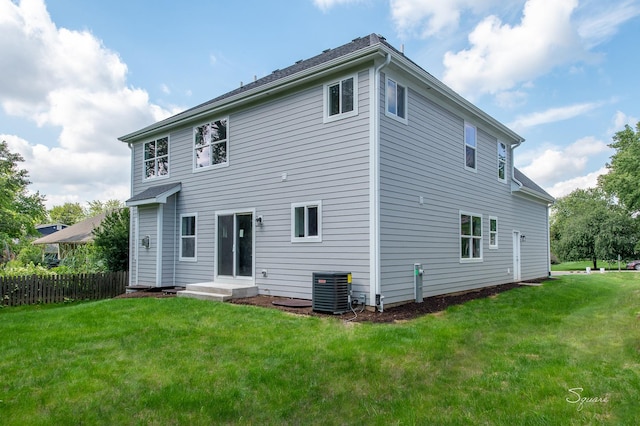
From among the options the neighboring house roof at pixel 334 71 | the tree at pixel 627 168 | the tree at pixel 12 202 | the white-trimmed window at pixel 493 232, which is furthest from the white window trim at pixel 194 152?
the tree at pixel 627 168

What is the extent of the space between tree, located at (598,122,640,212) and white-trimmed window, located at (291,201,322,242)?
900 inches

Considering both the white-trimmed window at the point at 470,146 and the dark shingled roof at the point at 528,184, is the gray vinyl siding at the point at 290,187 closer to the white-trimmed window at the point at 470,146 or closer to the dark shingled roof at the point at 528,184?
the white-trimmed window at the point at 470,146

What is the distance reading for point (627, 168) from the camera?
24.0 metres

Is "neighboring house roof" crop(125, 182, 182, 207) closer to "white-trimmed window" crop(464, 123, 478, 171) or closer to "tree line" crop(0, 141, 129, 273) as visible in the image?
"tree line" crop(0, 141, 129, 273)

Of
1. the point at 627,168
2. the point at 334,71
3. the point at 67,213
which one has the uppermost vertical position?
the point at 627,168

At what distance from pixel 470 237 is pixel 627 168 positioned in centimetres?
1924

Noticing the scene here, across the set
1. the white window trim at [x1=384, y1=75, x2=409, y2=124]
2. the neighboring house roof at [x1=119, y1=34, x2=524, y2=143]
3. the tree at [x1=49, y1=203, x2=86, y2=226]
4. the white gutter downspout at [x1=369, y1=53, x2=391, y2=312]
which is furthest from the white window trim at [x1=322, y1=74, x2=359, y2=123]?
the tree at [x1=49, y1=203, x2=86, y2=226]

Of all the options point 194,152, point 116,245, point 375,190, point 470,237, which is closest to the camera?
point 375,190

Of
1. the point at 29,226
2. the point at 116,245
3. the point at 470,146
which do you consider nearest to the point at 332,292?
the point at 470,146

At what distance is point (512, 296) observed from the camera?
34.5 ft

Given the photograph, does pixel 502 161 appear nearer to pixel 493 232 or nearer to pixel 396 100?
pixel 493 232

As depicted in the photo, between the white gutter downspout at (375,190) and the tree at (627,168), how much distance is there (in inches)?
883

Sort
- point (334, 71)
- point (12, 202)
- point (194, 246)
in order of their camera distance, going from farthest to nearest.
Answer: point (12, 202), point (194, 246), point (334, 71)

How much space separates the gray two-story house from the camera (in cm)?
816
